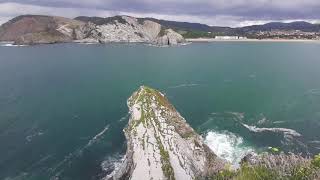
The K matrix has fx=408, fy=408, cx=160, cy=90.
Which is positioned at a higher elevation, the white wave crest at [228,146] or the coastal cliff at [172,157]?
the coastal cliff at [172,157]

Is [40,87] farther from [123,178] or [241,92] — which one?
[123,178]

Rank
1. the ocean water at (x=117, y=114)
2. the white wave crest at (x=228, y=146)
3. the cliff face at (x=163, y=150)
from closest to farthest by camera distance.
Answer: the cliff face at (x=163, y=150) → the white wave crest at (x=228, y=146) → the ocean water at (x=117, y=114)

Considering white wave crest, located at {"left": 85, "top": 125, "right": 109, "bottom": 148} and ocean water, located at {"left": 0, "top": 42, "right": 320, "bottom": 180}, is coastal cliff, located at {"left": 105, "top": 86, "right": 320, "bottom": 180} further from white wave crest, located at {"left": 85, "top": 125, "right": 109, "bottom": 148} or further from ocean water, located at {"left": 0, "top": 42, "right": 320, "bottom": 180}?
white wave crest, located at {"left": 85, "top": 125, "right": 109, "bottom": 148}

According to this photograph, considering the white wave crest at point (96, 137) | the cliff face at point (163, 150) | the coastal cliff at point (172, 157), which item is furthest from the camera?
the white wave crest at point (96, 137)

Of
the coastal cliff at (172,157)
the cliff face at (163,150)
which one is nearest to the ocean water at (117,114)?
the cliff face at (163,150)

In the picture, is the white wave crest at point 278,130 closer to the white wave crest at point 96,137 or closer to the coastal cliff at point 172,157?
the coastal cliff at point 172,157

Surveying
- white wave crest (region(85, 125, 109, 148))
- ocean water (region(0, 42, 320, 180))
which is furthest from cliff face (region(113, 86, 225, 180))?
white wave crest (region(85, 125, 109, 148))

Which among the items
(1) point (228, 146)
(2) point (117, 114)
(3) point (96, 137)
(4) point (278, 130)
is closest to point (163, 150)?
(1) point (228, 146)

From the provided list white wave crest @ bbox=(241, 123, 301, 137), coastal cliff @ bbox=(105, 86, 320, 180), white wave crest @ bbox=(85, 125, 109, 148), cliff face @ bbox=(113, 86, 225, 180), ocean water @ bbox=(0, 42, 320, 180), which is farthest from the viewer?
white wave crest @ bbox=(241, 123, 301, 137)
